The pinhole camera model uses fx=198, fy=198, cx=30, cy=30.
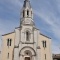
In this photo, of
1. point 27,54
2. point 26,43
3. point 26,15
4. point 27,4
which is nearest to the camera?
point 27,54

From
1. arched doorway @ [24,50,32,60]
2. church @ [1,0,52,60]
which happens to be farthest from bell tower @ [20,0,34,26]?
arched doorway @ [24,50,32,60]

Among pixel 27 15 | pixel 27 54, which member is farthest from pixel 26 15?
pixel 27 54

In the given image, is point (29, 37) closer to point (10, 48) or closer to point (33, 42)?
point (33, 42)

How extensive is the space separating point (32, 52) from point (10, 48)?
16.4ft

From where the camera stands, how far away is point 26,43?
141 ft

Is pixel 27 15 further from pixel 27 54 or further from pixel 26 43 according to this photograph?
pixel 27 54

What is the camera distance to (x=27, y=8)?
4675cm

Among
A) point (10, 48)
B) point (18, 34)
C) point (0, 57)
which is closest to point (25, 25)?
point (18, 34)

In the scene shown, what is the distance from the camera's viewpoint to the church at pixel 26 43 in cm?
4231

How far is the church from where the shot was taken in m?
42.3

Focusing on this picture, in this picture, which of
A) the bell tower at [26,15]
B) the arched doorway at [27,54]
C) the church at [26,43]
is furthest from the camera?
the bell tower at [26,15]

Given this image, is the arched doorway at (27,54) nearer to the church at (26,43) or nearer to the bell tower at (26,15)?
the church at (26,43)

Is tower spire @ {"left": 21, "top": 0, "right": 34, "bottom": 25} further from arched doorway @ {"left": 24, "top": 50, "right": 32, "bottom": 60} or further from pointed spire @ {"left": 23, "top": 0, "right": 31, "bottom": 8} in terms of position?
arched doorway @ {"left": 24, "top": 50, "right": 32, "bottom": 60}

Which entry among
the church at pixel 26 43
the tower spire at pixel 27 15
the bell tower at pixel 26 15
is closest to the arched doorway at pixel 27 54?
the church at pixel 26 43
